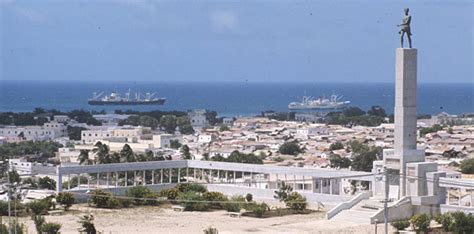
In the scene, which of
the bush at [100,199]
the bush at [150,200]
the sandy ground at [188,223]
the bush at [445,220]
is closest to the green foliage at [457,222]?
the bush at [445,220]

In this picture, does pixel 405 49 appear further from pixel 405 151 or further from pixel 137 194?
pixel 137 194

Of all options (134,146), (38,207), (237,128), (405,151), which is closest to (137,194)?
(38,207)

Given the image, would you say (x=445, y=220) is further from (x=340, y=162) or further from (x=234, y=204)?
(x=340, y=162)

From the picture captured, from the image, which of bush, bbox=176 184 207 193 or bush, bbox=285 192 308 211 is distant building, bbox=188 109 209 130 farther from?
bush, bbox=285 192 308 211

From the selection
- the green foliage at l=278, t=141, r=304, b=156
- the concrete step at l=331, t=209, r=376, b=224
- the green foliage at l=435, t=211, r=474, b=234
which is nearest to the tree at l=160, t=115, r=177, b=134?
the green foliage at l=278, t=141, r=304, b=156

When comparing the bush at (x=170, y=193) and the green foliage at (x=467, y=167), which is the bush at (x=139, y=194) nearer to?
the bush at (x=170, y=193)
